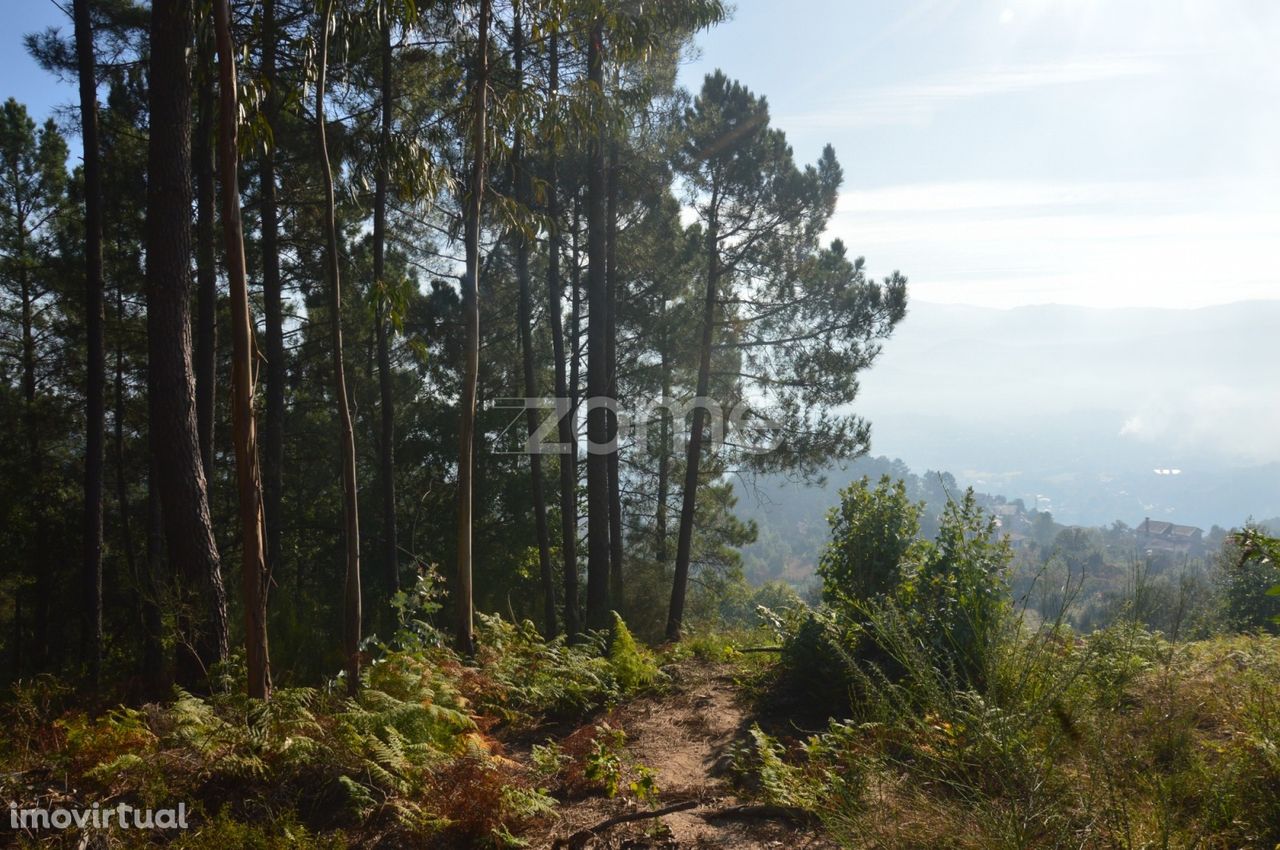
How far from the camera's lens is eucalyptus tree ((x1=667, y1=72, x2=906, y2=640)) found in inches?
547

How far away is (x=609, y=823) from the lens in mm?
3660

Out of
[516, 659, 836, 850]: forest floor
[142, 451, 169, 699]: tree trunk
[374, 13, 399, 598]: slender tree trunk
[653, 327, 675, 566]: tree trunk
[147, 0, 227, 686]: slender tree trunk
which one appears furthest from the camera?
[653, 327, 675, 566]: tree trunk

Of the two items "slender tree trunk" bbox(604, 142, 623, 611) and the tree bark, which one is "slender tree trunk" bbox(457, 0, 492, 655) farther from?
the tree bark

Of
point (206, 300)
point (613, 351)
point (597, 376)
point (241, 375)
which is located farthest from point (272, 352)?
point (241, 375)

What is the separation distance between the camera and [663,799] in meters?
4.08

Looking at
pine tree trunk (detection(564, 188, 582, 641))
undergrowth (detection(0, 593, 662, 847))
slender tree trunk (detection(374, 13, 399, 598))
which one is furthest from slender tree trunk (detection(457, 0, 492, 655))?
pine tree trunk (detection(564, 188, 582, 641))

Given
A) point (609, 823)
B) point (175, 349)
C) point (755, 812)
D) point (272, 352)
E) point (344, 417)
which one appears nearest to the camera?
point (609, 823)

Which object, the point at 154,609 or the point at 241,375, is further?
the point at 154,609

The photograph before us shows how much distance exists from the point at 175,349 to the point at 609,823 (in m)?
4.83

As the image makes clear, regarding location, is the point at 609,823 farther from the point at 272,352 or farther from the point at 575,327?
the point at 575,327

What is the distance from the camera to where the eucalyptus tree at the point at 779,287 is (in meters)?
13.9

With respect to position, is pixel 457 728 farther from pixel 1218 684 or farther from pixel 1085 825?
pixel 1218 684

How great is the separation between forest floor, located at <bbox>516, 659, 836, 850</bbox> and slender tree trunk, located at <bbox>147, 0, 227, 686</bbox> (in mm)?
3027

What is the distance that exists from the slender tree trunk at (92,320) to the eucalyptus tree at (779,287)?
9.07 metres
